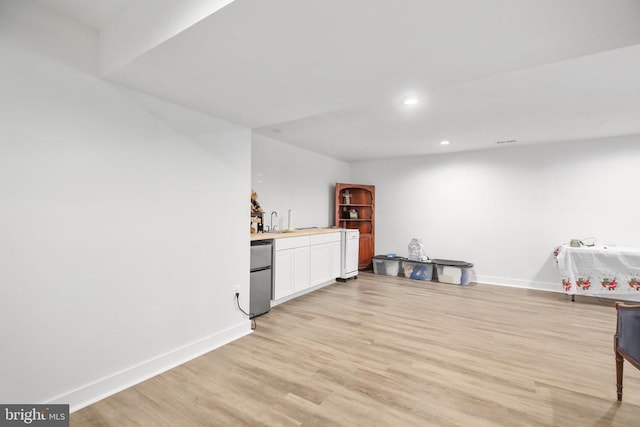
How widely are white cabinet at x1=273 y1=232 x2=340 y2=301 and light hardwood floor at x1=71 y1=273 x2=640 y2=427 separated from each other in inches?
16.9

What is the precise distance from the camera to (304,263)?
438 centimetres

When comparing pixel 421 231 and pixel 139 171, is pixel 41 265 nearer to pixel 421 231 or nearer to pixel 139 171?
pixel 139 171

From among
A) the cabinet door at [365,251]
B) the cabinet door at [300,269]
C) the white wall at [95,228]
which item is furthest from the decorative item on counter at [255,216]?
the cabinet door at [365,251]

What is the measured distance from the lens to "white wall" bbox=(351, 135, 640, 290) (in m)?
4.55

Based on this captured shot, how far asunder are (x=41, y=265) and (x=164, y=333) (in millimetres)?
1010

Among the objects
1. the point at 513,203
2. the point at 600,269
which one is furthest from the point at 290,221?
the point at 600,269

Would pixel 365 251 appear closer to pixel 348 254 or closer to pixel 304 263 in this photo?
pixel 348 254

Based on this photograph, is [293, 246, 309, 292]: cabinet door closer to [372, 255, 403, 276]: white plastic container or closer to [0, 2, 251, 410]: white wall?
[0, 2, 251, 410]: white wall

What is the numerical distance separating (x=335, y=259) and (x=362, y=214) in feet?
6.07

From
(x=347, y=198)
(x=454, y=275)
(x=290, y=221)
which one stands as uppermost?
(x=347, y=198)

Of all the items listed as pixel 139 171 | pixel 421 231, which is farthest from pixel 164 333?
pixel 421 231

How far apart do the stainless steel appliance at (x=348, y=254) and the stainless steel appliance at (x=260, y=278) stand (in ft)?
6.54

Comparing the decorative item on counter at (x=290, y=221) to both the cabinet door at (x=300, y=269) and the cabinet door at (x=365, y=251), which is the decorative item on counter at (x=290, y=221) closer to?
the cabinet door at (x=300, y=269)

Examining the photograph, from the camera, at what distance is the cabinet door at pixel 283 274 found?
3.81 meters
